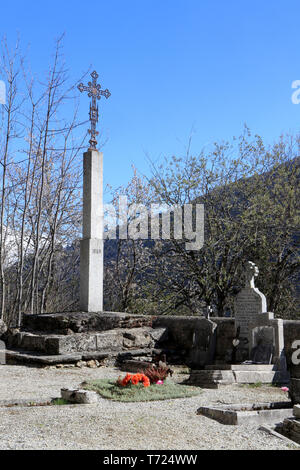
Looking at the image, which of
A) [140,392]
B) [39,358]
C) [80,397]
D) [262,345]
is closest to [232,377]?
[262,345]

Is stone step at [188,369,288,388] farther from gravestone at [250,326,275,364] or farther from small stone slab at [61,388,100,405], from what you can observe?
small stone slab at [61,388,100,405]

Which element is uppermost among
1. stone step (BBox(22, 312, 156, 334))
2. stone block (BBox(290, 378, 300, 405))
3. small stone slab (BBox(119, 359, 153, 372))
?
stone step (BBox(22, 312, 156, 334))

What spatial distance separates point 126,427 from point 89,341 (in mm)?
5481

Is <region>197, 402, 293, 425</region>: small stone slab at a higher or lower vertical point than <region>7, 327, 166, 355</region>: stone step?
lower

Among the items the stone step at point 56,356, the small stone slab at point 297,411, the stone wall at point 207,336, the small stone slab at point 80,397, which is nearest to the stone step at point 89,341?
the stone step at point 56,356

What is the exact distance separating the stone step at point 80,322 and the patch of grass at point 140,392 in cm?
327

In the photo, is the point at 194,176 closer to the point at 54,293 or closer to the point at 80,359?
the point at 54,293

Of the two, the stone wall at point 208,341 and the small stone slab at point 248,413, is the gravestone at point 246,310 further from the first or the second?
the small stone slab at point 248,413

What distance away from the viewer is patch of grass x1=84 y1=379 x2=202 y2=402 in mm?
6129

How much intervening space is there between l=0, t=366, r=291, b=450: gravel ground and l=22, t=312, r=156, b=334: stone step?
11.7ft

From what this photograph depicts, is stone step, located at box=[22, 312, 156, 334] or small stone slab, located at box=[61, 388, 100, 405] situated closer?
small stone slab, located at box=[61, 388, 100, 405]

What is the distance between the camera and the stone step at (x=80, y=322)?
1016 cm

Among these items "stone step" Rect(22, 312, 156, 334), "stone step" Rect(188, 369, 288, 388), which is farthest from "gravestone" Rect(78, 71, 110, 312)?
"stone step" Rect(188, 369, 288, 388)
